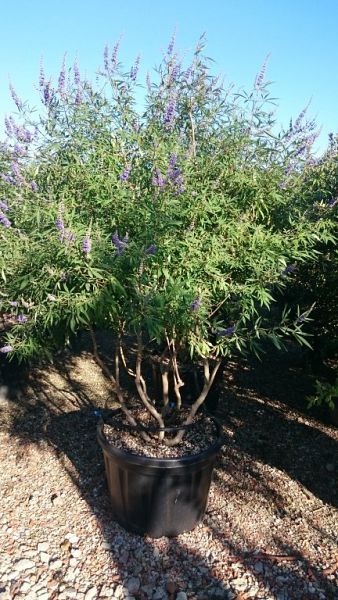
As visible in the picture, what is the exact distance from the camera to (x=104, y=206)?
262 cm

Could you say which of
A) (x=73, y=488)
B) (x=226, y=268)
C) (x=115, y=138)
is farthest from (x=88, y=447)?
(x=115, y=138)

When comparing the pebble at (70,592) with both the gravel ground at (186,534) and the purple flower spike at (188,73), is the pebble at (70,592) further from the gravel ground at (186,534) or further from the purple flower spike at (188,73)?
the purple flower spike at (188,73)

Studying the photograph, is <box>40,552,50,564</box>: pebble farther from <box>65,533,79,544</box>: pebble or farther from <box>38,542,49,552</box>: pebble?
<box>65,533,79,544</box>: pebble

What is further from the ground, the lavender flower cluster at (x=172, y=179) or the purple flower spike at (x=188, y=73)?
the purple flower spike at (x=188, y=73)

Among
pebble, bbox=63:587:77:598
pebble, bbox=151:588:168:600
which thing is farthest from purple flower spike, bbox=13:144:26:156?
pebble, bbox=151:588:168:600

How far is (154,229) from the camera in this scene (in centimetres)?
244

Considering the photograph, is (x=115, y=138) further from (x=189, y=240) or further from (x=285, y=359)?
(x=285, y=359)

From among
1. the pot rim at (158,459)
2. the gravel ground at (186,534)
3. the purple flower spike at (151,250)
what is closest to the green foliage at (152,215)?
the purple flower spike at (151,250)

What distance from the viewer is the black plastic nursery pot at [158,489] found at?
2871 mm

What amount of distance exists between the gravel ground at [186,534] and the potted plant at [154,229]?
0.87 ft

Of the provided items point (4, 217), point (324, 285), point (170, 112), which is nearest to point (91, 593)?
point (4, 217)

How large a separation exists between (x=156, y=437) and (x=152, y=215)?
182 centimetres

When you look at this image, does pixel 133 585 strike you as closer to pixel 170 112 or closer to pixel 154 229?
pixel 154 229

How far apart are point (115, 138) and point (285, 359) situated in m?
4.44
